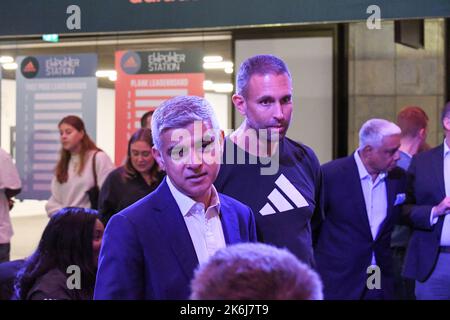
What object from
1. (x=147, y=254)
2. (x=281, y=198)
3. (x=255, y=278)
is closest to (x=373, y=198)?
(x=281, y=198)

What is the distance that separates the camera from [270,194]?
2520 mm

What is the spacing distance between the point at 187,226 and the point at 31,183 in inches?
177

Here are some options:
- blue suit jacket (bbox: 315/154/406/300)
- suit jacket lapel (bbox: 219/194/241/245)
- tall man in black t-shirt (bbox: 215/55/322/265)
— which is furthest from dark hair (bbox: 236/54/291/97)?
blue suit jacket (bbox: 315/154/406/300)

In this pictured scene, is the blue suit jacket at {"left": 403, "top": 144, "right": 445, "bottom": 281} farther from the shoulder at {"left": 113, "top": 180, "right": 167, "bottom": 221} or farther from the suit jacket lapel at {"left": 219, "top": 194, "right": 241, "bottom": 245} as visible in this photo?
the shoulder at {"left": 113, "top": 180, "right": 167, "bottom": 221}

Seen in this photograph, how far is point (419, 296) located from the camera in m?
4.39

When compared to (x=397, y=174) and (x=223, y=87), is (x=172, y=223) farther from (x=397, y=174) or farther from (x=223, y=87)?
(x=223, y=87)

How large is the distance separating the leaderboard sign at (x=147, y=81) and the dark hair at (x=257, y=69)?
347cm

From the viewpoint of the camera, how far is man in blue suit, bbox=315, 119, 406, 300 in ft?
13.9

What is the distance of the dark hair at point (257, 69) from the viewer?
2496mm

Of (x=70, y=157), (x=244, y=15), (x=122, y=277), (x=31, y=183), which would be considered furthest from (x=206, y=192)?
(x=31, y=183)

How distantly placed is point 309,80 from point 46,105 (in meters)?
2.24

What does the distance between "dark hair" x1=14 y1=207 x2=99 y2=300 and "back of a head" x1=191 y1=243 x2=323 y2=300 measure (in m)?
1.82

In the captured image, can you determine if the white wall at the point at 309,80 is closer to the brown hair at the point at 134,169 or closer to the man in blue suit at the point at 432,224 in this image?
the brown hair at the point at 134,169

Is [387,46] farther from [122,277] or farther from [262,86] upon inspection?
[122,277]
